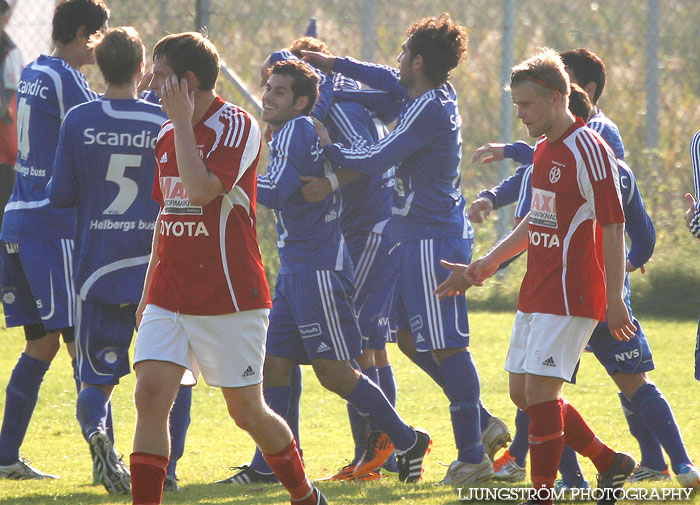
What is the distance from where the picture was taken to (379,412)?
5117 millimetres

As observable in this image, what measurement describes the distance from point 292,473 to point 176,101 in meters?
1.40

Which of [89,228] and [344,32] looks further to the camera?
[344,32]

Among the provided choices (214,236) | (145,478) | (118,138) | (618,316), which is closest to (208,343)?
(214,236)

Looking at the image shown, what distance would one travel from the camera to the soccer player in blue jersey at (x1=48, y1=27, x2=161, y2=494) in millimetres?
4785

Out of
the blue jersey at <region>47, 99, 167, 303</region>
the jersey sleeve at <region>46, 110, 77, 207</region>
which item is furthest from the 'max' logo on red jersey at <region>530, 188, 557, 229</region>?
the jersey sleeve at <region>46, 110, 77, 207</region>

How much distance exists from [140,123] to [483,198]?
188cm

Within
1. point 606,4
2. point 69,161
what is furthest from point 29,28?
point 606,4

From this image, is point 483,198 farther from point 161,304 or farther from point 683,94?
point 683,94

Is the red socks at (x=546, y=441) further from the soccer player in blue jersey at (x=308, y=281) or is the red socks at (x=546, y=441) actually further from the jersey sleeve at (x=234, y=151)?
the jersey sleeve at (x=234, y=151)

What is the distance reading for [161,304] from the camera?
3.87 metres

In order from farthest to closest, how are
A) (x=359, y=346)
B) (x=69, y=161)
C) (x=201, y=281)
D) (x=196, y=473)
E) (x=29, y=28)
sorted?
(x=29, y=28) → (x=196, y=473) → (x=359, y=346) → (x=69, y=161) → (x=201, y=281)

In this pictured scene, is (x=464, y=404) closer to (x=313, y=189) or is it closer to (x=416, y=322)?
(x=416, y=322)

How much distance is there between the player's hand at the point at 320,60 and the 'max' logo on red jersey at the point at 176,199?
218cm

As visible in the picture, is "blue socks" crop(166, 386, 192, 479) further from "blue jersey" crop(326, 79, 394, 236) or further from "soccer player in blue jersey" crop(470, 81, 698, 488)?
"soccer player in blue jersey" crop(470, 81, 698, 488)
